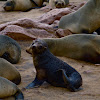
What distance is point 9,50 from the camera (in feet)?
15.9

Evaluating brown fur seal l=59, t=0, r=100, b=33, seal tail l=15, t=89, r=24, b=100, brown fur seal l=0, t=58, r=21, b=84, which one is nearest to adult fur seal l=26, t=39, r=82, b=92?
brown fur seal l=0, t=58, r=21, b=84

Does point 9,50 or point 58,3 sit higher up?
point 9,50

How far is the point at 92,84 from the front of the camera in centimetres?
371

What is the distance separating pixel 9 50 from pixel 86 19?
8.94 ft

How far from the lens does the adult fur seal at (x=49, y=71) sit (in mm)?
3531

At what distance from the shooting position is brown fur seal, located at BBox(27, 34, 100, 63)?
17.2 ft

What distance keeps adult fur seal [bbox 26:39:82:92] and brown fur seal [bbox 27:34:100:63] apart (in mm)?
1702

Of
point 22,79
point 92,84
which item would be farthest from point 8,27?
point 92,84

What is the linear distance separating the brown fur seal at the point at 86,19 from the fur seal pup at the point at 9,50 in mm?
2474

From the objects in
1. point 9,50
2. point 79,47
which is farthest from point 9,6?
point 9,50

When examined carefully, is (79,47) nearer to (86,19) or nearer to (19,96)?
(86,19)

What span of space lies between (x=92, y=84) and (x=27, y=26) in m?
3.39

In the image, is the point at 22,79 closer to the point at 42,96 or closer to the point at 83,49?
the point at 42,96

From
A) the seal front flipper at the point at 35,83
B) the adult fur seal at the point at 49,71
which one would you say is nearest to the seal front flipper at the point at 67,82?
the adult fur seal at the point at 49,71
